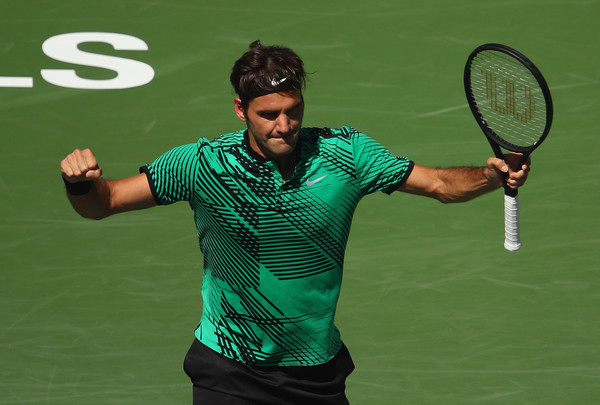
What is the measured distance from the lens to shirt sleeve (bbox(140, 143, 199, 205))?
15.1 ft

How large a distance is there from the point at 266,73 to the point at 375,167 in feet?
2.04

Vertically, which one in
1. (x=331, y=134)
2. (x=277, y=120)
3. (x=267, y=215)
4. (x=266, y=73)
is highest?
(x=266, y=73)

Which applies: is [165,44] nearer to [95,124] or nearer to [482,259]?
[95,124]

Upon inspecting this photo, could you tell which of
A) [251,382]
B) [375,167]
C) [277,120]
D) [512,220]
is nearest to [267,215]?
[277,120]

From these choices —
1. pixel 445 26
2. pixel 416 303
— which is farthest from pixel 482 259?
pixel 445 26

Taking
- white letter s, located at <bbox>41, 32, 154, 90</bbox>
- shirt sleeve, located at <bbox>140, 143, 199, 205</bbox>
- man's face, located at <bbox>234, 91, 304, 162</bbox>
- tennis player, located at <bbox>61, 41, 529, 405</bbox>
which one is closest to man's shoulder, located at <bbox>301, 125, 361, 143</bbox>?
tennis player, located at <bbox>61, 41, 529, 405</bbox>

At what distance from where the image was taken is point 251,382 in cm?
466

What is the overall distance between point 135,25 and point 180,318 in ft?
10.3

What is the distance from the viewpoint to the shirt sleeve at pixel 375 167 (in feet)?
15.4

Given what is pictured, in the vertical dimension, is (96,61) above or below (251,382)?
below

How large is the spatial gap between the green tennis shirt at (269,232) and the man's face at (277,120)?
114 mm

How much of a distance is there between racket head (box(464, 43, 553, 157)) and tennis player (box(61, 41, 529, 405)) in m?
0.34

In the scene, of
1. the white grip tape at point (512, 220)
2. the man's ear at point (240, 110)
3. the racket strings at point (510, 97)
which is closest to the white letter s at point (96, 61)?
the racket strings at point (510, 97)

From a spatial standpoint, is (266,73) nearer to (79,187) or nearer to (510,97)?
(79,187)
